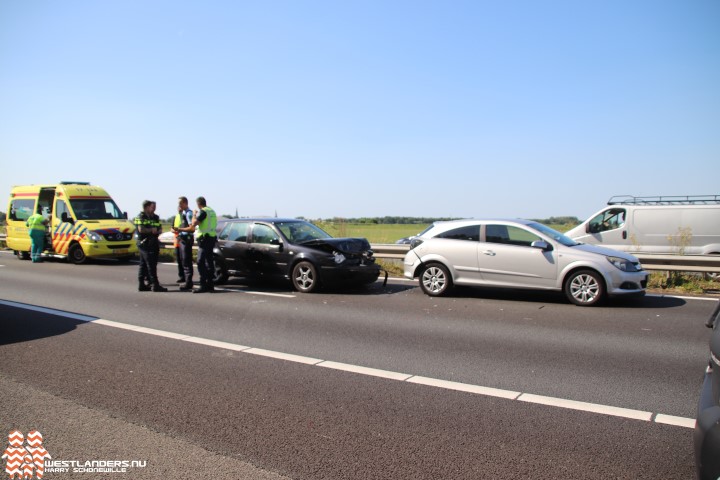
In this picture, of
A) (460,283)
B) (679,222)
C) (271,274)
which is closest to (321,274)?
(271,274)

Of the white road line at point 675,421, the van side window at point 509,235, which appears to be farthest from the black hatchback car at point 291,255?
the white road line at point 675,421

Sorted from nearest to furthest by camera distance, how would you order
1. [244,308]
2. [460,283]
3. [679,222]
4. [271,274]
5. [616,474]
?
[616,474]
[244,308]
[460,283]
[271,274]
[679,222]

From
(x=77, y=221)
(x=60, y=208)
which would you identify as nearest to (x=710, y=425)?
(x=77, y=221)

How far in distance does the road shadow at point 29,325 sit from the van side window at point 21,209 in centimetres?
1084

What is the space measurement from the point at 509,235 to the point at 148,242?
7385 mm

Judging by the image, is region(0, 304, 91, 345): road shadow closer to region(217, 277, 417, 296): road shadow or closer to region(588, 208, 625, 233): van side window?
region(217, 277, 417, 296): road shadow

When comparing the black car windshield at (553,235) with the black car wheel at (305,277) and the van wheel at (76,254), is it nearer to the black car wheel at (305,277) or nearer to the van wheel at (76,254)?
the black car wheel at (305,277)

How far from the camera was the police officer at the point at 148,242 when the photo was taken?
11.2m

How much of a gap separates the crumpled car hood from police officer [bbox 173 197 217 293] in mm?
1968

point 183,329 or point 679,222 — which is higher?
point 679,222

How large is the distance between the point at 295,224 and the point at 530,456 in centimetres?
936

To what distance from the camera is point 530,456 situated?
11.9 feet

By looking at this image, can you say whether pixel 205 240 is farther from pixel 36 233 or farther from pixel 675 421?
pixel 36 233

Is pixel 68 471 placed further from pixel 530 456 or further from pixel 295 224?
pixel 295 224
